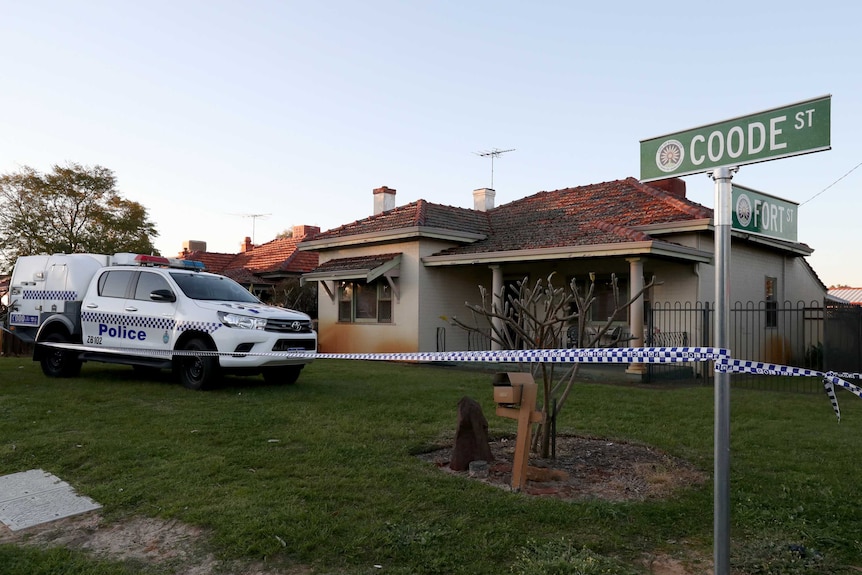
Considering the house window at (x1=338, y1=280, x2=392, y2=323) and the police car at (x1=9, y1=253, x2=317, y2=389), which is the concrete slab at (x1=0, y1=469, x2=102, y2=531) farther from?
the house window at (x1=338, y1=280, x2=392, y2=323)

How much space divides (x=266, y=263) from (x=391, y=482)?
24.3 meters

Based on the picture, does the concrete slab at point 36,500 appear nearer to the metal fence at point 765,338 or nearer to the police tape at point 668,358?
the police tape at point 668,358

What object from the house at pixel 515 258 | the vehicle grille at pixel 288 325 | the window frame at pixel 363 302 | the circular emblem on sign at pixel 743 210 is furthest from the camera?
the window frame at pixel 363 302

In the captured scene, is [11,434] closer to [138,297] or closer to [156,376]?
[138,297]

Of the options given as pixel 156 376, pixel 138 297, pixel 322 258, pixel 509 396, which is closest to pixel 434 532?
A: pixel 509 396

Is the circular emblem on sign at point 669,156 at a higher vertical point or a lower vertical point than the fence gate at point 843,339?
higher

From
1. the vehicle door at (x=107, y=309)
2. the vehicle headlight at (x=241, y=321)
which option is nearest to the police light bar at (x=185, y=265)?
the vehicle door at (x=107, y=309)

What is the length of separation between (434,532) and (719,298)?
2.18 m

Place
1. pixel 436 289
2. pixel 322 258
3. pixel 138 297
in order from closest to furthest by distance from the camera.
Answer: pixel 138 297 → pixel 436 289 → pixel 322 258

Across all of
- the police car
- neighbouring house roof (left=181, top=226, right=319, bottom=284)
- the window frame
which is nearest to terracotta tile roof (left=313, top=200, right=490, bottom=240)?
the window frame

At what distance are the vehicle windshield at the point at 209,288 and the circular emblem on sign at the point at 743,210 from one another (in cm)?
893

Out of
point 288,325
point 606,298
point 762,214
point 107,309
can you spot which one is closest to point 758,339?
point 606,298

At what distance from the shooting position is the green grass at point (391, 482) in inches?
148

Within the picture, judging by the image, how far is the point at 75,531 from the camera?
4211 mm
